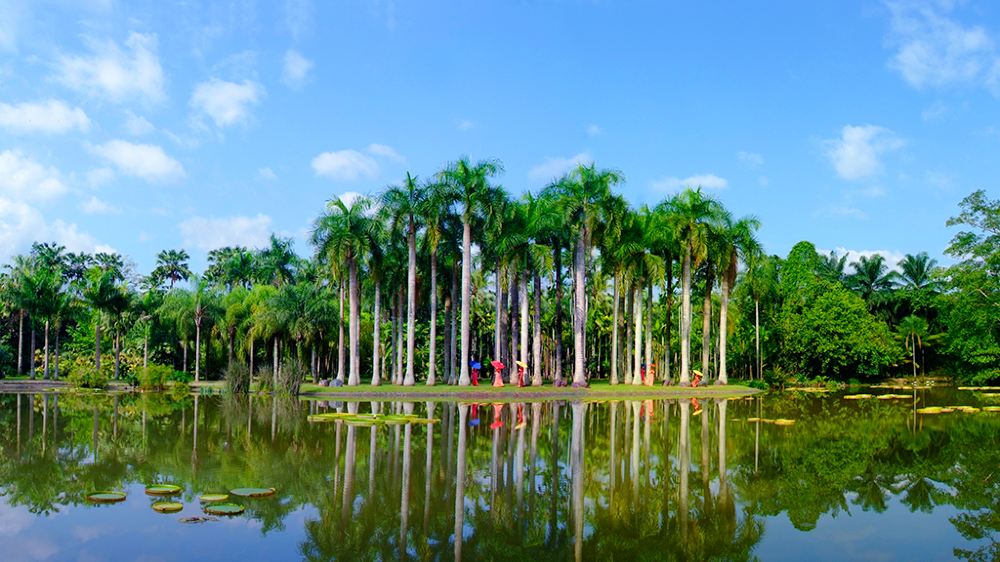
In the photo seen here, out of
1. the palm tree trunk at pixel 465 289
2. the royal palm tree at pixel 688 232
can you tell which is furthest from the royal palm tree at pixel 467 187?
the royal palm tree at pixel 688 232

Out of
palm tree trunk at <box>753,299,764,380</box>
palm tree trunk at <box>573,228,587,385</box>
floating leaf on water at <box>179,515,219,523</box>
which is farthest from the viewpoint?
palm tree trunk at <box>753,299,764,380</box>

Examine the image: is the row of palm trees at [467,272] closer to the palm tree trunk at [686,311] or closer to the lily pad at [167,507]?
the palm tree trunk at [686,311]

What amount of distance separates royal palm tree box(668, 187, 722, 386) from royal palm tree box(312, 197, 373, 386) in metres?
18.2

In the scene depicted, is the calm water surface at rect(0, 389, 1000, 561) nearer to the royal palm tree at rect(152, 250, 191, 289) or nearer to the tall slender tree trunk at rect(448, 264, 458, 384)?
the tall slender tree trunk at rect(448, 264, 458, 384)

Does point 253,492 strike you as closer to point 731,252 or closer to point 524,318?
point 524,318

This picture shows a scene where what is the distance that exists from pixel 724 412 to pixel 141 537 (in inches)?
997

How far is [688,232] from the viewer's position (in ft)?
144

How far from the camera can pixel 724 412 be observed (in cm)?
3072

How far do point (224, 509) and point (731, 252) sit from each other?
39985 millimetres

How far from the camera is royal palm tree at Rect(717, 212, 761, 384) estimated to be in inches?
1780

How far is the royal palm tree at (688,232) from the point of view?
143 ft

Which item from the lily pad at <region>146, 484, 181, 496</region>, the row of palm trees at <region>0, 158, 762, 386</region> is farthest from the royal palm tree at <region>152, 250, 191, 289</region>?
the lily pad at <region>146, 484, 181, 496</region>

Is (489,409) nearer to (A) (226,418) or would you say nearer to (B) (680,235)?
(A) (226,418)

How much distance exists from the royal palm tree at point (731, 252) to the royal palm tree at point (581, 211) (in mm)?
8630
